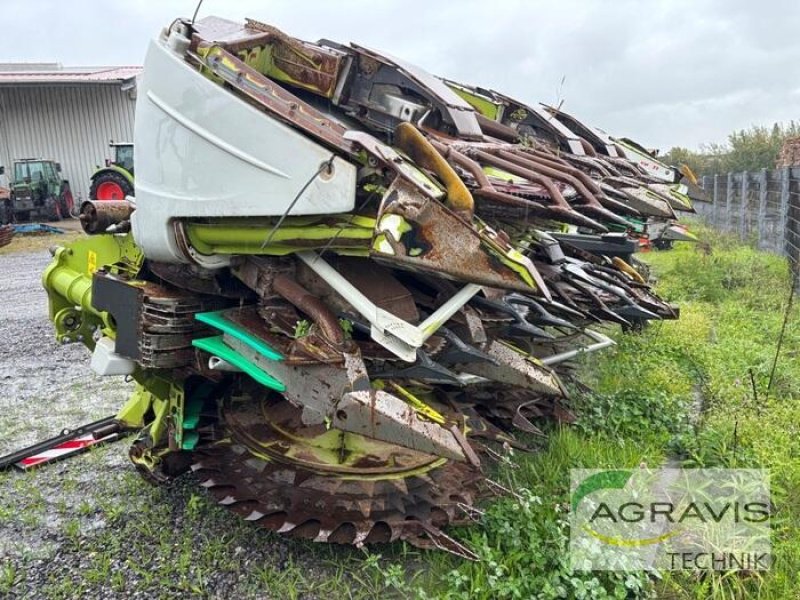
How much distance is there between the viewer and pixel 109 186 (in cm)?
1508

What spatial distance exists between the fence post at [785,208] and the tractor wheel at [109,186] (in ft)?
41.1

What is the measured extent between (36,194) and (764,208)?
56.5 feet

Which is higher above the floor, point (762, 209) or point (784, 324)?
point (784, 324)

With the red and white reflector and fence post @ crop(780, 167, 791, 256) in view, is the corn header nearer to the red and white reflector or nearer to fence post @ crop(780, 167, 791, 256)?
the red and white reflector

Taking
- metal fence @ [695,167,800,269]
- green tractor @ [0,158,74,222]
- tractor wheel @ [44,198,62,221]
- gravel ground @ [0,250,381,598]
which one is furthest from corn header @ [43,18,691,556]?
tractor wheel @ [44,198,62,221]

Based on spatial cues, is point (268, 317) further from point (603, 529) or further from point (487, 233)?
point (603, 529)

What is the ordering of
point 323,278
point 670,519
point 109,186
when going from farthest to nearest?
point 109,186
point 670,519
point 323,278

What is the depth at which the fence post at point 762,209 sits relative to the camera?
948cm

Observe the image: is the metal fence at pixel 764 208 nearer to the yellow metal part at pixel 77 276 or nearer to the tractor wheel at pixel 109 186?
the yellow metal part at pixel 77 276

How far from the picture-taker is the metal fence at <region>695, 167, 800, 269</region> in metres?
8.07

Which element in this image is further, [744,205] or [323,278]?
[744,205]

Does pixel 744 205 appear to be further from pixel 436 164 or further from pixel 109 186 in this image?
pixel 109 186

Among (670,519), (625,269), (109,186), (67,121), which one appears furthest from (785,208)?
(67,121)

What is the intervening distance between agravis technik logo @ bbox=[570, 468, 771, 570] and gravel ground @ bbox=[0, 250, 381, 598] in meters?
0.88
